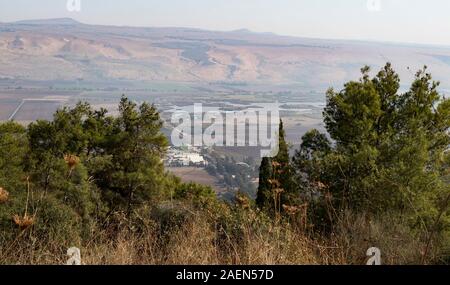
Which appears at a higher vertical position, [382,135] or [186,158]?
[382,135]

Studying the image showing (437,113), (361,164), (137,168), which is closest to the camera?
(361,164)

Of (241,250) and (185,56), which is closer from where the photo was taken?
(241,250)

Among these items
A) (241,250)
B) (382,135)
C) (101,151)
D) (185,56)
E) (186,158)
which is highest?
(241,250)

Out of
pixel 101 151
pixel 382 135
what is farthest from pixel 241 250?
pixel 101 151

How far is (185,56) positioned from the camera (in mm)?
40500

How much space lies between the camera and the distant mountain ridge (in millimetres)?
25312

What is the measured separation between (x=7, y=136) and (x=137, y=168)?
4689mm

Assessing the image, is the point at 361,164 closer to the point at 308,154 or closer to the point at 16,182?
the point at 308,154

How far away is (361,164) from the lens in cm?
1402

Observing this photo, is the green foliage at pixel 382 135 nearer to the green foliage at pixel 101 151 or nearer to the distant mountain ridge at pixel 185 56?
the distant mountain ridge at pixel 185 56

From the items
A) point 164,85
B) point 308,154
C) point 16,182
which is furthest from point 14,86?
point 308,154

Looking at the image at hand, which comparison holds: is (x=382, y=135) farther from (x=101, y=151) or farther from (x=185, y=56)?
(x=185, y=56)
